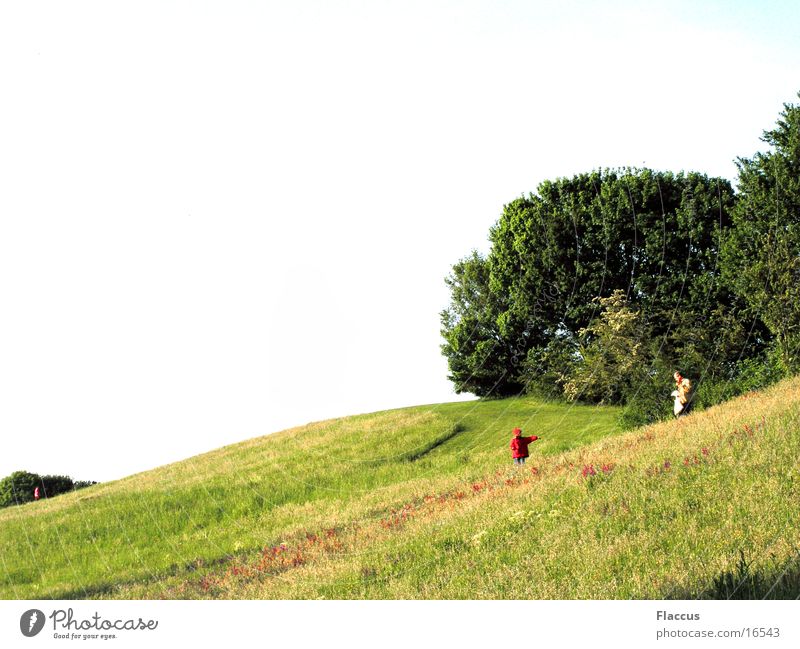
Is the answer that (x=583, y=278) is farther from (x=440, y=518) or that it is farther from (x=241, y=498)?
(x=241, y=498)

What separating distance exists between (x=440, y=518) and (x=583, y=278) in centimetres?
619

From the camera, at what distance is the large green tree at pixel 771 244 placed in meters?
14.8

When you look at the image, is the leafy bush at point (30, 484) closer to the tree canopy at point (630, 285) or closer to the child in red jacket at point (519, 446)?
the tree canopy at point (630, 285)

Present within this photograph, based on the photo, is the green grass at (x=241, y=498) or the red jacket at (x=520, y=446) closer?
the green grass at (x=241, y=498)

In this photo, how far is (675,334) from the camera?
14.3 metres

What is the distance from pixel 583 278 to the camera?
13.1 metres

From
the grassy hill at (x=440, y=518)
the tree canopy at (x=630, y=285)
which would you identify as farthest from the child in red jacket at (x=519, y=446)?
the tree canopy at (x=630, y=285)
